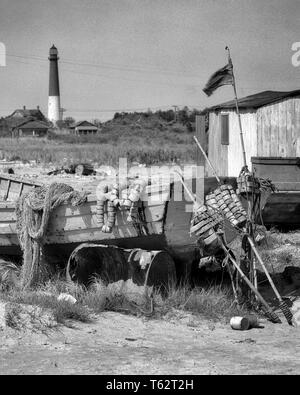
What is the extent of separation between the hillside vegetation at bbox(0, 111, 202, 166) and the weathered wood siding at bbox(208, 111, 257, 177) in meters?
13.6

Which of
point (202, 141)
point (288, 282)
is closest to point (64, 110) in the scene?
point (202, 141)

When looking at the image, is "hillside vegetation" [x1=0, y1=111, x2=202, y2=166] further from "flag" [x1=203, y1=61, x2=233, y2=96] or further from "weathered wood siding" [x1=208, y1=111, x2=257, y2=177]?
"flag" [x1=203, y1=61, x2=233, y2=96]

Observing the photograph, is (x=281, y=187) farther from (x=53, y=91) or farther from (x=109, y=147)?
(x=53, y=91)

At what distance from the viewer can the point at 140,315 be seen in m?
9.20

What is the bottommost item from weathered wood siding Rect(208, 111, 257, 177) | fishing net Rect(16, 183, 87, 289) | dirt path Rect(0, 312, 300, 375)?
dirt path Rect(0, 312, 300, 375)

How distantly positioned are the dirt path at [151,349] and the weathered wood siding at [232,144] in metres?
8.00

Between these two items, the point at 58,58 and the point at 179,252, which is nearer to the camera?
the point at 179,252

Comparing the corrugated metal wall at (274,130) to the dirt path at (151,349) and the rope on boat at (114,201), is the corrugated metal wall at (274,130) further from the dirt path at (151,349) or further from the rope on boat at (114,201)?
the dirt path at (151,349)

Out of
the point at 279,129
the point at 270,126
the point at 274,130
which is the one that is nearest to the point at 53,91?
the point at 270,126

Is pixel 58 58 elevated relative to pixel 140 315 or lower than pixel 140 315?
elevated

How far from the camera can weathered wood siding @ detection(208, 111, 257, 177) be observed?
55.0 feet

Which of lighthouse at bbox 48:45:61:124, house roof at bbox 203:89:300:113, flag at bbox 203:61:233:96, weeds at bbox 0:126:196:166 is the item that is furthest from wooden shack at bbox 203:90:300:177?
lighthouse at bbox 48:45:61:124
